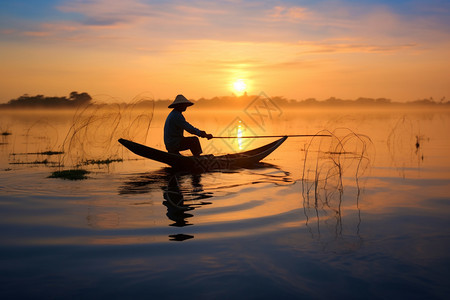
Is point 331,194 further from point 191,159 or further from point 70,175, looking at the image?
point 70,175

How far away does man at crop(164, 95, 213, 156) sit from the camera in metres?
10.5

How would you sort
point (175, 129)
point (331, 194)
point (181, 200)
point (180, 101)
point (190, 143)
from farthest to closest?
point (190, 143)
point (175, 129)
point (180, 101)
point (331, 194)
point (181, 200)

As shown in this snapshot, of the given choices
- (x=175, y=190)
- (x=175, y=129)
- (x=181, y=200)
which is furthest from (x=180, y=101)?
(x=181, y=200)

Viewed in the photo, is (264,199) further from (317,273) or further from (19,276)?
(19,276)

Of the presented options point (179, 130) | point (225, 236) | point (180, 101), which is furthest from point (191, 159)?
point (225, 236)

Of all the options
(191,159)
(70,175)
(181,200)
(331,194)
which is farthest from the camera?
(191,159)

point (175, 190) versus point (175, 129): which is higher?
point (175, 129)

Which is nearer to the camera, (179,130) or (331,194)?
(331,194)

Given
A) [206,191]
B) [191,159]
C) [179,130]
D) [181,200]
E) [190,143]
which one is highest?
[179,130]

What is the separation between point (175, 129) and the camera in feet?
35.3

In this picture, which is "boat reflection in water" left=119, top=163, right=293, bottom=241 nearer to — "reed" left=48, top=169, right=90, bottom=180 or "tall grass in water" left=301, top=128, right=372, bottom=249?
"tall grass in water" left=301, top=128, right=372, bottom=249

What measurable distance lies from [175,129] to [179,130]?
119 mm

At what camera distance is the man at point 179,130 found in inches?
414

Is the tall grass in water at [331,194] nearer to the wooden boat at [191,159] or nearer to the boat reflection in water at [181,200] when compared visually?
the boat reflection in water at [181,200]
